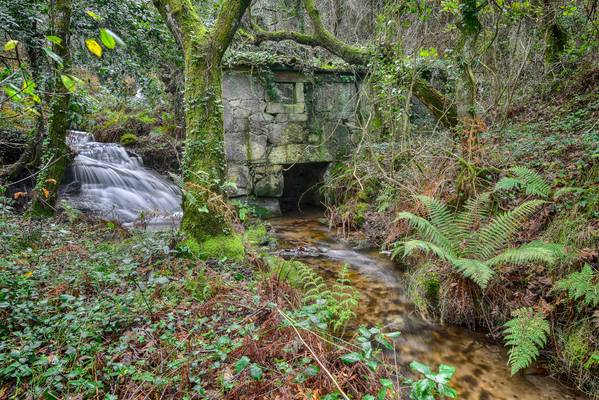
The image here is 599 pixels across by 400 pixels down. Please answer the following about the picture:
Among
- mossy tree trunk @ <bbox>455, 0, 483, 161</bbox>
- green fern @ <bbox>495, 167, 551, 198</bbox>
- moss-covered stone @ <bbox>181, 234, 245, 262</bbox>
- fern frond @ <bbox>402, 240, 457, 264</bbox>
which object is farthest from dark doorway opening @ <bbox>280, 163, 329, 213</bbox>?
fern frond @ <bbox>402, 240, 457, 264</bbox>

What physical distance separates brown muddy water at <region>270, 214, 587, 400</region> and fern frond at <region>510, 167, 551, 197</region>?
1.67m

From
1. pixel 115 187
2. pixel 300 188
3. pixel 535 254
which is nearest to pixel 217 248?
pixel 535 254

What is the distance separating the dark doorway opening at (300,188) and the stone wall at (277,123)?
0.93 metres

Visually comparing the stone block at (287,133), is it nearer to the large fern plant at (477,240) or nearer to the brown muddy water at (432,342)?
the brown muddy water at (432,342)

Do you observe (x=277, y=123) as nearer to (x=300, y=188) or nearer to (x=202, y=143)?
(x=300, y=188)

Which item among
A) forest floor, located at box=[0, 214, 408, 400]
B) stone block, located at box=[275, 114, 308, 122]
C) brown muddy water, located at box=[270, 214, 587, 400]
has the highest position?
stone block, located at box=[275, 114, 308, 122]

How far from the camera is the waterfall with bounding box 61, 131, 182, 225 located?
23.3 feet

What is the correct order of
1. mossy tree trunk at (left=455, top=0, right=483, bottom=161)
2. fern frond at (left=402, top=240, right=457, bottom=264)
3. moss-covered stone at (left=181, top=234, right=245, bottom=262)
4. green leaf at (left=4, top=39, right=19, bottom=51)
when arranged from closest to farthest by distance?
green leaf at (left=4, top=39, right=19, bottom=51), fern frond at (left=402, top=240, right=457, bottom=264), moss-covered stone at (left=181, top=234, right=245, bottom=262), mossy tree trunk at (left=455, top=0, right=483, bottom=161)

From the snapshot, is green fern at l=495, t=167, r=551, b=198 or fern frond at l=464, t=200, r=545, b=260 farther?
green fern at l=495, t=167, r=551, b=198

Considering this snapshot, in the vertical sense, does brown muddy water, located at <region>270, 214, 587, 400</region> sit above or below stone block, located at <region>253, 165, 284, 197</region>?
below

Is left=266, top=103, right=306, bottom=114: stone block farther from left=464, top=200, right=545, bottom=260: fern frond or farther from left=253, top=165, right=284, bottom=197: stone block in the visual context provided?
left=464, top=200, right=545, bottom=260: fern frond

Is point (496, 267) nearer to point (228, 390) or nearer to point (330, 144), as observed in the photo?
point (228, 390)

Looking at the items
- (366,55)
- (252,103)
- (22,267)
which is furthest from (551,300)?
(252,103)

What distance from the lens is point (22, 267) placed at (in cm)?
303
